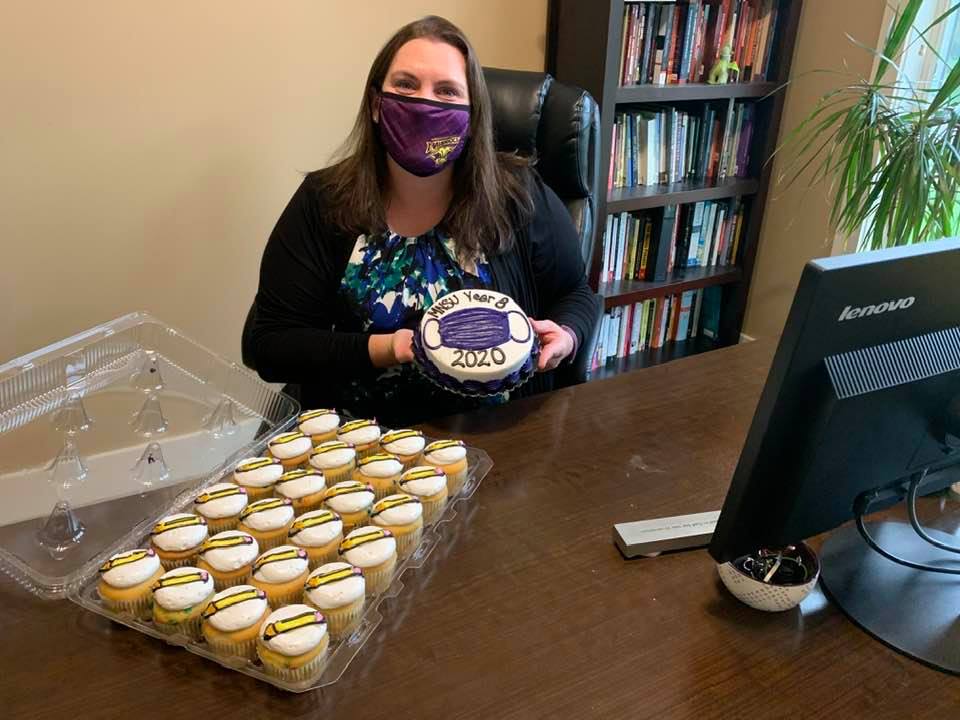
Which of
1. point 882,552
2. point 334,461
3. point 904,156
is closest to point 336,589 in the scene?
point 334,461

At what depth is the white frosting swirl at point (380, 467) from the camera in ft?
3.11

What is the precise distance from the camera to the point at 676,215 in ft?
8.39

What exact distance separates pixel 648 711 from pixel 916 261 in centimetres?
47

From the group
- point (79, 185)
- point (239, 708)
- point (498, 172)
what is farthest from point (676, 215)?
point (239, 708)

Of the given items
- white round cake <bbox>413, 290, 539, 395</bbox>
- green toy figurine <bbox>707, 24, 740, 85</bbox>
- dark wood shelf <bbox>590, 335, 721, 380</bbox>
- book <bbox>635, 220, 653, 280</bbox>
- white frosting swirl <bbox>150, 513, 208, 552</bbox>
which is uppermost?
green toy figurine <bbox>707, 24, 740, 85</bbox>

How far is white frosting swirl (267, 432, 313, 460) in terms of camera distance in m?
0.98

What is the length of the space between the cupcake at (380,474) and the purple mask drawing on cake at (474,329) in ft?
0.76

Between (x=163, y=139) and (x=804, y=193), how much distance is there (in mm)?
2025

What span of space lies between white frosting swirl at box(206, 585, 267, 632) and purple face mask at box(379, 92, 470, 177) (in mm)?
852

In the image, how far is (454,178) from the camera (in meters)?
1.46

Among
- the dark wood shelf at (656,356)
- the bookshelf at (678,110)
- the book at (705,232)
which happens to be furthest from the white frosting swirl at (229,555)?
the book at (705,232)

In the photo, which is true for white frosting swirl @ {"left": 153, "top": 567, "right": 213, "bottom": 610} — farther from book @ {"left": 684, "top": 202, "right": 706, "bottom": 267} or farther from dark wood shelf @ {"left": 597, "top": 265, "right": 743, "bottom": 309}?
book @ {"left": 684, "top": 202, "right": 706, "bottom": 267}

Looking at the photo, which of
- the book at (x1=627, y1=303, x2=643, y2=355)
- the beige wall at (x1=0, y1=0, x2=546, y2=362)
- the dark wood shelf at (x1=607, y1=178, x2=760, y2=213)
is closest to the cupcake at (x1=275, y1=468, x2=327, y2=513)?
the beige wall at (x1=0, y1=0, x2=546, y2=362)

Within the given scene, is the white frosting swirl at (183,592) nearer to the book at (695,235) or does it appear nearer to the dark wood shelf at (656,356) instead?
the dark wood shelf at (656,356)
